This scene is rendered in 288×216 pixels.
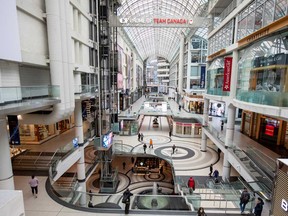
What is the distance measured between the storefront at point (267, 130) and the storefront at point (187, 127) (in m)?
7.44

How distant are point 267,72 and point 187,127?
742 inches

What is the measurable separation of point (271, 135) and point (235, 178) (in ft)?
18.6

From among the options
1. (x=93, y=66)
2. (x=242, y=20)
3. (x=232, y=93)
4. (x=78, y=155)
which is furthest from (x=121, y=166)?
(x=242, y=20)

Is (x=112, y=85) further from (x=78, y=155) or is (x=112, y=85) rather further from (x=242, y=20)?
(x=242, y=20)

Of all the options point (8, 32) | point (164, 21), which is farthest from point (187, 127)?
point (8, 32)

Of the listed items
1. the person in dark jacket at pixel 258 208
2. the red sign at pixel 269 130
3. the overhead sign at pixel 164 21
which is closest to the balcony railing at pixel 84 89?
the overhead sign at pixel 164 21

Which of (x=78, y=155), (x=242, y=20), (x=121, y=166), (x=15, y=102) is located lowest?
(x=121, y=166)

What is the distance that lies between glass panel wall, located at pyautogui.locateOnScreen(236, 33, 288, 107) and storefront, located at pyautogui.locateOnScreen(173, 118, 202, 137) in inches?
603

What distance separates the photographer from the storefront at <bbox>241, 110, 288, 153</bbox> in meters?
16.5

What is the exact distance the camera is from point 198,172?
17.5 m

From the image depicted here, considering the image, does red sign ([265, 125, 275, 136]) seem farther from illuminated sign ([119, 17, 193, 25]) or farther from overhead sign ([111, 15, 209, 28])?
illuminated sign ([119, 17, 193, 25])

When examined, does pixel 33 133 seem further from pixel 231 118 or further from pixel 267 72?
pixel 267 72

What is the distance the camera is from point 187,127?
28.3 meters

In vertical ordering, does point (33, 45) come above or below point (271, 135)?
above
